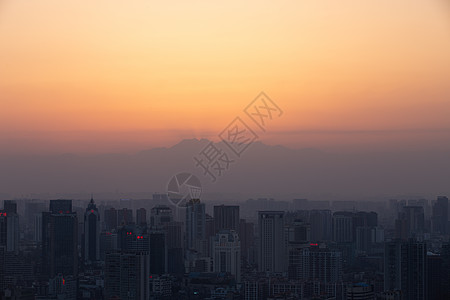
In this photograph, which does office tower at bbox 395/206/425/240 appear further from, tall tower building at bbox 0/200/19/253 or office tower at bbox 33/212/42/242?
tall tower building at bbox 0/200/19/253

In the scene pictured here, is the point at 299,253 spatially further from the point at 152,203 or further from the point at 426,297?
the point at 426,297

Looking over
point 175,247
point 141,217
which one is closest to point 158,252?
point 175,247

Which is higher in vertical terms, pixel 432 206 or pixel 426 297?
pixel 432 206

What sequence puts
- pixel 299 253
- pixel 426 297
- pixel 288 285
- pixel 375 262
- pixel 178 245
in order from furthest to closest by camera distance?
pixel 178 245
pixel 299 253
pixel 375 262
pixel 288 285
pixel 426 297

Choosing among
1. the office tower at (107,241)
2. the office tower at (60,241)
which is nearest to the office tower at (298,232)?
the office tower at (107,241)

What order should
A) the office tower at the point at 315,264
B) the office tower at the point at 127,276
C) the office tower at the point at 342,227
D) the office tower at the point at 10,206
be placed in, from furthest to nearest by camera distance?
the office tower at the point at 342,227
the office tower at the point at 10,206
the office tower at the point at 315,264
the office tower at the point at 127,276

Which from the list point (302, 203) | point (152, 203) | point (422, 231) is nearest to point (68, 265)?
point (152, 203)

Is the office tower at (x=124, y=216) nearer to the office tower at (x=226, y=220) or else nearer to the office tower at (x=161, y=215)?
the office tower at (x=161, y=215)

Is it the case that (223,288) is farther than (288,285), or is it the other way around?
(223,288)
